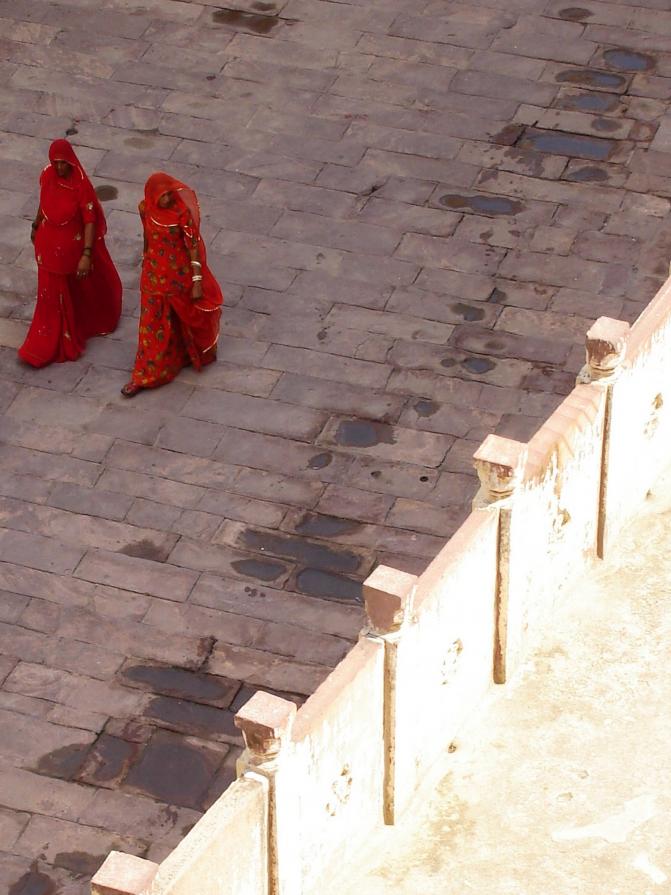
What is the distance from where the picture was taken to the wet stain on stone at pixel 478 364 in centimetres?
1021

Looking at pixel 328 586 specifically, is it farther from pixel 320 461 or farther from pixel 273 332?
pixel 273 332

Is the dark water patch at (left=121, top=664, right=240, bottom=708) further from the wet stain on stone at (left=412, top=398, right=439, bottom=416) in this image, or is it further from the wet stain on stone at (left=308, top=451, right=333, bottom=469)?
the wet stain on stone at (left=412, top=398, right=439, bottom=416)

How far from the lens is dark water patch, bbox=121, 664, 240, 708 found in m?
8.45

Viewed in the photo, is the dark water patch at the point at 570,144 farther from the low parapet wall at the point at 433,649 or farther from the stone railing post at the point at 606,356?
the stone railing post at the point at 606,356

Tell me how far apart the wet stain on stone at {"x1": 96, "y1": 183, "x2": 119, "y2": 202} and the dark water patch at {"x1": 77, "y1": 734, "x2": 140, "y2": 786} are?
435cm

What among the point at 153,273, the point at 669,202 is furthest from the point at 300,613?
Result: the point at 669,202

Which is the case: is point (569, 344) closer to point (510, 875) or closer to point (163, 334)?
point (163, 334)

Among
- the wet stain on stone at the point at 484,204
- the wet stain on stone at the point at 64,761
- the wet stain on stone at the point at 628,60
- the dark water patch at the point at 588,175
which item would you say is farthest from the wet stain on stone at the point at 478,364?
the wet stain on stone at the point at 628,60

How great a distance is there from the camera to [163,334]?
10.1 meters

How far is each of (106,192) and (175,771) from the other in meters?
4.67

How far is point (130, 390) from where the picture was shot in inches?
399

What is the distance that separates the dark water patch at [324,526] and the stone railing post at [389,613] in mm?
3384

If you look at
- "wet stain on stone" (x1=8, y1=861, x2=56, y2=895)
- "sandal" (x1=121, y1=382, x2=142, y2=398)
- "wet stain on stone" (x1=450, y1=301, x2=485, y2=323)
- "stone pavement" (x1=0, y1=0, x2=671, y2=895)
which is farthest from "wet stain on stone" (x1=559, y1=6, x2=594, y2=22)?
"wet stain on stone" (x1=8, y1=861, x2=56, y2=895)

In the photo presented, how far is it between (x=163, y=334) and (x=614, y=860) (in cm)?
496
